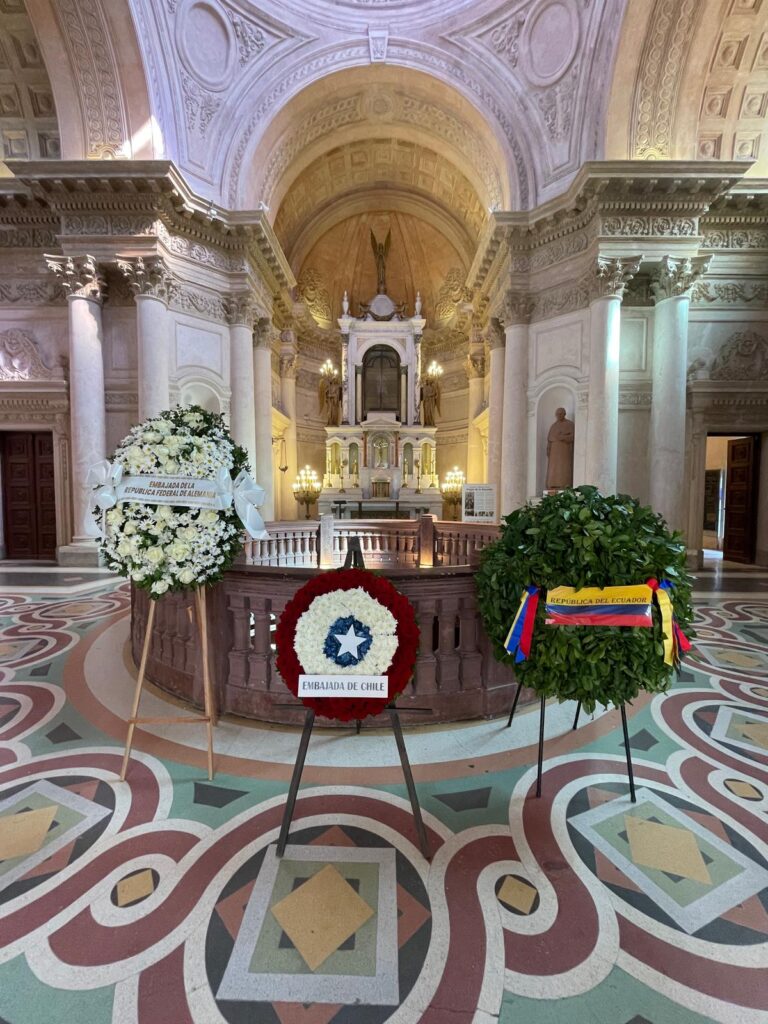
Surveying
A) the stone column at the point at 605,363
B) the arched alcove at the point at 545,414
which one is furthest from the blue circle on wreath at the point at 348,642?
the arched alcove at the point at 545,414

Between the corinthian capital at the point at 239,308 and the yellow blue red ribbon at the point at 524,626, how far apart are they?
11.5 metres

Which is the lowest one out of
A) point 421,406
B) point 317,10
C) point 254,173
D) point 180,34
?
point 421,406

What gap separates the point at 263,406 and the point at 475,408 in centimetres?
786

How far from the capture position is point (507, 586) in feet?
8.46

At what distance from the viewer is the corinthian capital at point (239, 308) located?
442 inches

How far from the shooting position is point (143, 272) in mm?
9383

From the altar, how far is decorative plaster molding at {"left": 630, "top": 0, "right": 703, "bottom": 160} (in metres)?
9.32

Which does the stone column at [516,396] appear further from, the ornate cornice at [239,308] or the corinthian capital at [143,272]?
the corinthian capital at [143,272]

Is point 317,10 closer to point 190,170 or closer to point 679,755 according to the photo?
point 190,170

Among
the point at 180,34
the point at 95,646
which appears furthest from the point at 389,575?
the point at 180,34

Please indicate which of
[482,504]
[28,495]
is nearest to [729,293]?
[482,504]

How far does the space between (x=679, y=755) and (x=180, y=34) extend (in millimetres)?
15628

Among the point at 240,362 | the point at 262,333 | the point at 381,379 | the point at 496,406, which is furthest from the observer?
the point at 381,379

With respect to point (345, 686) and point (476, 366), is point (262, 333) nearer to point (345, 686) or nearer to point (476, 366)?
point (476, 366)
